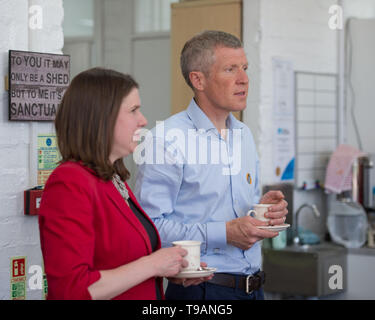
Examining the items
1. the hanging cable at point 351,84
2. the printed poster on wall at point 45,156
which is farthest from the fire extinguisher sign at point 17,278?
the hanging cable at point 351,84

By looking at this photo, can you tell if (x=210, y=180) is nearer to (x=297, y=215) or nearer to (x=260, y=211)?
(x=260, y=211)

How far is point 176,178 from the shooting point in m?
1.88

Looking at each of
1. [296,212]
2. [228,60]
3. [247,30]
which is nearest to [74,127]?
[228,60]

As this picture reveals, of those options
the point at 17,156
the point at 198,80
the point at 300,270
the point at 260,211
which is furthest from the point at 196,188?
the point at 300,270

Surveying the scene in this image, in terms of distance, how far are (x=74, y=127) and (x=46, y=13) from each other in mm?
994

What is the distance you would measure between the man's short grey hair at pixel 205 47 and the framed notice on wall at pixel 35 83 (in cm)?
48

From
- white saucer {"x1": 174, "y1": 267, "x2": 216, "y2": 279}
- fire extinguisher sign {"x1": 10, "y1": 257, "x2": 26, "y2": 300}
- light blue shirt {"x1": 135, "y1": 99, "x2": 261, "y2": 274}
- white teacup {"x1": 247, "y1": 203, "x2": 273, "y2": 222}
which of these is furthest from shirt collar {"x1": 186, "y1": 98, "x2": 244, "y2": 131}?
fire extinguisher sign {"x1": 10, "y1": 257, "x2": 26, "y2": 300}

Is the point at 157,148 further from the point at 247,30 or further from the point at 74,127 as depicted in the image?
the point at 247,30

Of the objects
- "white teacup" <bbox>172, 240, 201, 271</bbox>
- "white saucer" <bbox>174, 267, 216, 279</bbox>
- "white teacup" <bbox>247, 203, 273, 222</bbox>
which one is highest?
"white teacup" <bbox>247, 203, 273, 222</bbox>

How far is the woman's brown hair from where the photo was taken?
1349 millimetres

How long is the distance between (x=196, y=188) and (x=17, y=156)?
0.66m

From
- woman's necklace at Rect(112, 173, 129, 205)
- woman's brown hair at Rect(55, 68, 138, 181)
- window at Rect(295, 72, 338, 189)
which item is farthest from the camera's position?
window at Rect(295, 72, 338, 189)

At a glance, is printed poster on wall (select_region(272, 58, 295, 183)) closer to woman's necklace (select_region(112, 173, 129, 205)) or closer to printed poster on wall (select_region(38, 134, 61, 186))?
printed poster on wall (select_region(38, 134, 61, 186))

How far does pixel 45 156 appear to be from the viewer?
7.24ft
